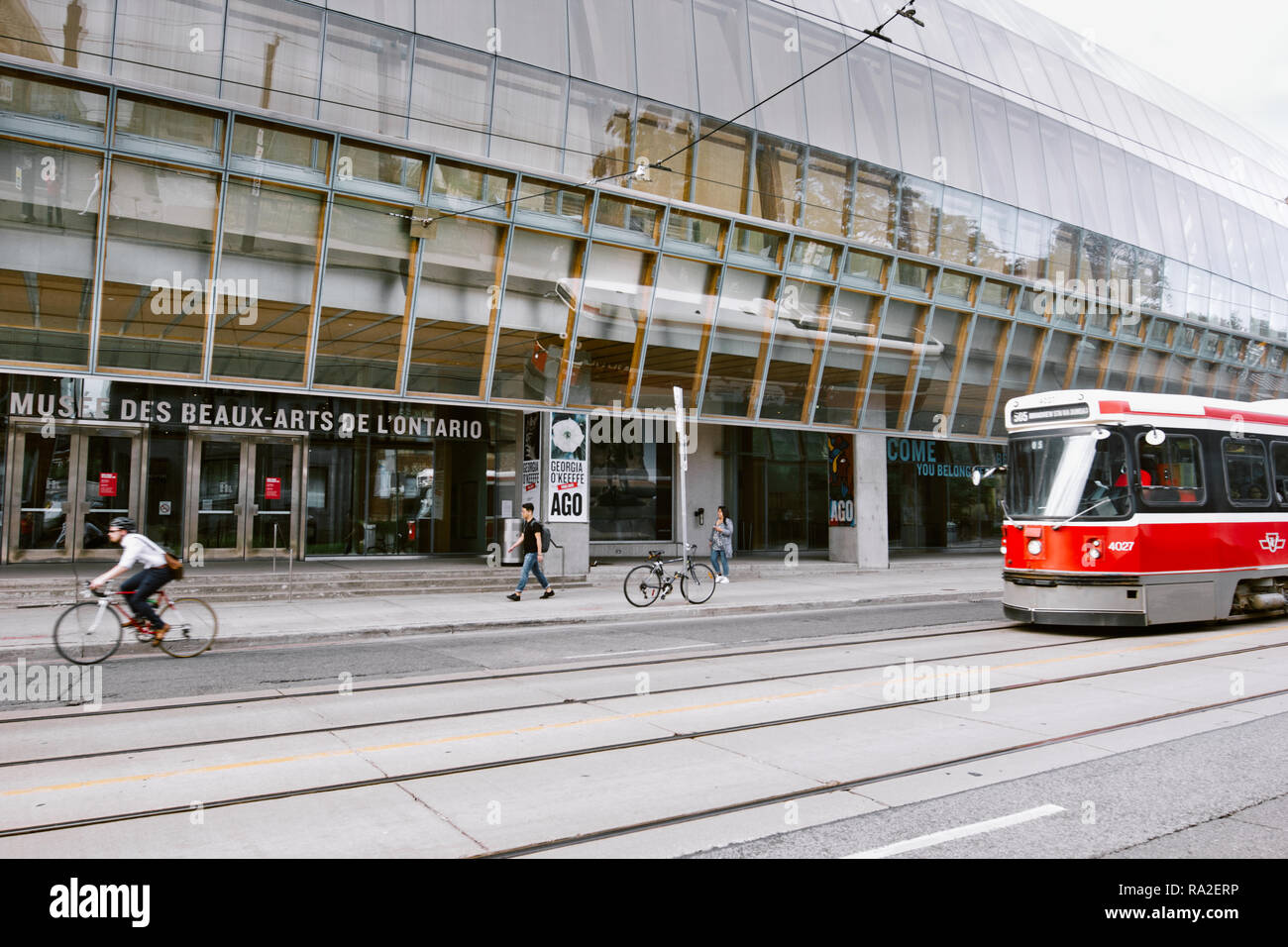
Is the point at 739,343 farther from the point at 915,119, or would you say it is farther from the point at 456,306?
the point at 915,119

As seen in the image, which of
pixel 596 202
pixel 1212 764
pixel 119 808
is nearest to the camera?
pixel 119 808

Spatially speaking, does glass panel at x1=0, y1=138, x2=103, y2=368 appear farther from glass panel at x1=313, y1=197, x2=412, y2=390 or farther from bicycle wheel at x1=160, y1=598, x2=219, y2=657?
bicycle wheel at x1=160, y1=598, x2=219, y2=657

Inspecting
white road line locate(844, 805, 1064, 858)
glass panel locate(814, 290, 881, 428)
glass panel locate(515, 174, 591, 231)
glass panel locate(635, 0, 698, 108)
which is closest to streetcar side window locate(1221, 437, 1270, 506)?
white road line locate(844, 805, 1064, 858)

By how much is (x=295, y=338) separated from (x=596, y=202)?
274 inches

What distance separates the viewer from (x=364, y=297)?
695 inches

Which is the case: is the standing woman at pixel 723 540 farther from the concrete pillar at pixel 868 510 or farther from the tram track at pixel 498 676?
the tram track at pixel 498 676

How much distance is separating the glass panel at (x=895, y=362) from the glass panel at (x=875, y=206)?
1.87 metres

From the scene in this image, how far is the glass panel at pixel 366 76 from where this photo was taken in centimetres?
1686

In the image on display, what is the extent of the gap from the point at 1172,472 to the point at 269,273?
15.8 m

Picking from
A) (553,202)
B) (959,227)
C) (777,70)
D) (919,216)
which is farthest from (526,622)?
(959,227)

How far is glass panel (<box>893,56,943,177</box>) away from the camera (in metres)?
24.0

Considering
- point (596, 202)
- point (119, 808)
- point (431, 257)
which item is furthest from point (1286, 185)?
point (119, 808)
